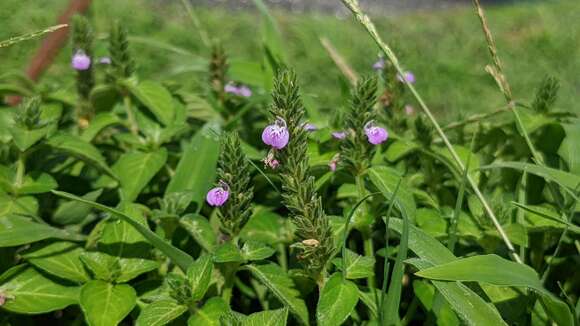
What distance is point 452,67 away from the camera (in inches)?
178

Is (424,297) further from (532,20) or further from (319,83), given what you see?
(532,20)

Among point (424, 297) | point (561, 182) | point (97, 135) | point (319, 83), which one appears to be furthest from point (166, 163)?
point (319, 83)

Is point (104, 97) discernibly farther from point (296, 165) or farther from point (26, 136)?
point (296, 165)

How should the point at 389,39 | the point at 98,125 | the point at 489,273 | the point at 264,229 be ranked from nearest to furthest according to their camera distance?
the point at 489,273 < the point at 264,229 < the point at 98,125 < the point at 389,39

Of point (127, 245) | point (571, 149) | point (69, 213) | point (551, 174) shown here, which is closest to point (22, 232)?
point (127, 245)

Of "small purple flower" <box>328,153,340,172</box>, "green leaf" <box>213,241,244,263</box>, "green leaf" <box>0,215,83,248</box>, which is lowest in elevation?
"green leaf" <box>0,215,83,248</box>

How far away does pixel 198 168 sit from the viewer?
5.96 ft

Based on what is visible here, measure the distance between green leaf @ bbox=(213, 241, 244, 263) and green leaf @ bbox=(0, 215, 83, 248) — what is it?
358 mm

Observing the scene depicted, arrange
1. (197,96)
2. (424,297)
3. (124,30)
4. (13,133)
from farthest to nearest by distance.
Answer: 1. (197,96)
2. (124,30)
3. (13,133)
4. (424,297)

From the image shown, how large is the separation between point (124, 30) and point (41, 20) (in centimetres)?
296

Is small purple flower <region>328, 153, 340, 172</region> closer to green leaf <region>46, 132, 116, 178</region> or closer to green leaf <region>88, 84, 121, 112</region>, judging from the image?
green leaf <region>46, 132, 116, 178</region>

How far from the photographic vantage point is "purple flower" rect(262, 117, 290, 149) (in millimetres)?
1310

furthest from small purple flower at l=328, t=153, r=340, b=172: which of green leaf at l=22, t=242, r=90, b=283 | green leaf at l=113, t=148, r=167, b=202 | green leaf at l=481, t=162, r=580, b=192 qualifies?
green leaf at l=22, t=242, r=90, b=283

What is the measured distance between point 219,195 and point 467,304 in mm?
480
